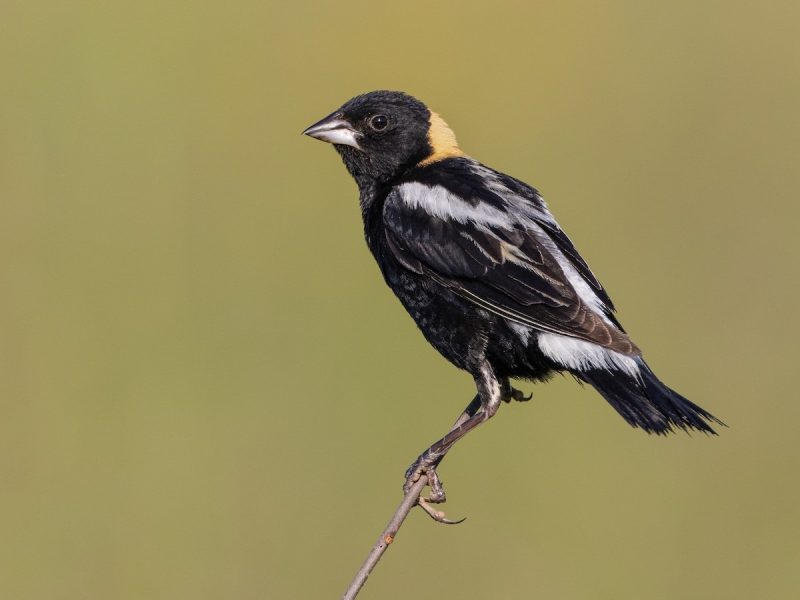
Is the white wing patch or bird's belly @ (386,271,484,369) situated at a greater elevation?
the white wing patch

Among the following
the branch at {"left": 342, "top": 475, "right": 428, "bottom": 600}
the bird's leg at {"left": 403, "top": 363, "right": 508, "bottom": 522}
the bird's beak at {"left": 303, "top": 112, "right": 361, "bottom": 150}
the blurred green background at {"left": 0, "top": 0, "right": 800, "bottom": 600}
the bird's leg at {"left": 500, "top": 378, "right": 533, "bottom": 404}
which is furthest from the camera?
the blurred green background at {"left": 0, "top": 0, "right": 800, "bottom": 600}

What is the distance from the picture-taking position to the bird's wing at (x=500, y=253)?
10.5ft

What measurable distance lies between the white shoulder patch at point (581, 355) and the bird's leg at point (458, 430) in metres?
0.20

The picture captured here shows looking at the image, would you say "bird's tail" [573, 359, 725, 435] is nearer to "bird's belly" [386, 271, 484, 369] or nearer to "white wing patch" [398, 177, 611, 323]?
"white wing patch" [398, 177, 611, 323]

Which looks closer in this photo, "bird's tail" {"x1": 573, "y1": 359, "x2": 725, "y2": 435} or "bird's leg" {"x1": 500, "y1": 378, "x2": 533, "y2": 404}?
"bird's tail" {"x1": 573, "y1": 359, "x2": 725, "y2": 435}

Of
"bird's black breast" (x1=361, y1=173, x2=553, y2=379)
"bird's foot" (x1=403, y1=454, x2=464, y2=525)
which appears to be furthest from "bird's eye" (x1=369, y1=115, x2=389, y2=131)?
"bird's foot" (x1=403, y1=454, x2=464, y2=525)

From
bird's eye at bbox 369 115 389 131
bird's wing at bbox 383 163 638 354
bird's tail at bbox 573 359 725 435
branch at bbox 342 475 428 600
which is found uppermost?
bird's eye at bbox 369 115 389 131

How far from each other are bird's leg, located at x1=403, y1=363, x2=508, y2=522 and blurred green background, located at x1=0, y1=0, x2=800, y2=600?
945mm

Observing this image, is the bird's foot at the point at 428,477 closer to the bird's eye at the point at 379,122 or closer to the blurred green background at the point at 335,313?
the blurred green background at the point at 335,313

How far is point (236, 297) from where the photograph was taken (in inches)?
196

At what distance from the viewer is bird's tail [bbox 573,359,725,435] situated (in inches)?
119

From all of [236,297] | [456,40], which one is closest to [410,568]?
[236,297]

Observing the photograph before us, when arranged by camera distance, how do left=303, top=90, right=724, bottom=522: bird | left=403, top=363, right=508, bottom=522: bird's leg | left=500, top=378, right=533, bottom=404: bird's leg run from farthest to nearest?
left=500, top=378, right=533, bottom=404: bird's leg
left=403, top=363, right=508, bottom=522: bird's leg
left=303, top=90, right=724, bottom=522: bird

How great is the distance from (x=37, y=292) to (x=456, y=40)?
2.63m
